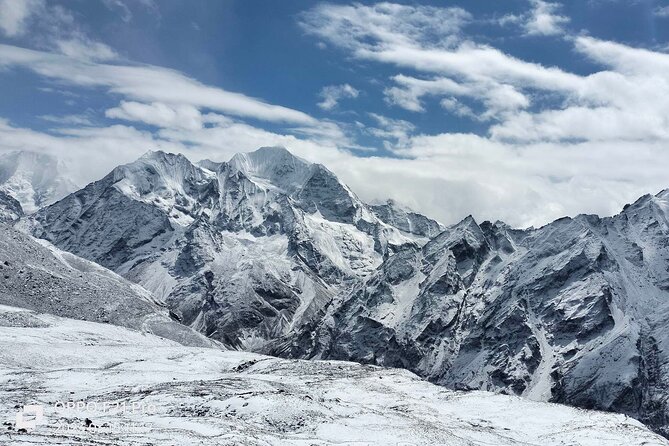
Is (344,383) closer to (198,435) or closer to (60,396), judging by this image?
(60,396)

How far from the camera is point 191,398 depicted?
3452 inches

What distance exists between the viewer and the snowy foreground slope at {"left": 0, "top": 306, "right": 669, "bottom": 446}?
68.6 m

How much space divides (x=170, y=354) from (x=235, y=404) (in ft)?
265

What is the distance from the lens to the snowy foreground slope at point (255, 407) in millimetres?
68562

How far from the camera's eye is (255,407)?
270 ft

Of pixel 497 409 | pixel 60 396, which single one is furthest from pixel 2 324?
pixel 497 409
